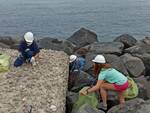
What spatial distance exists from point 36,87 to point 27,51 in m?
1.41

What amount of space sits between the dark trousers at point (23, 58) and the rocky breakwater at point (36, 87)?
0.13 metres

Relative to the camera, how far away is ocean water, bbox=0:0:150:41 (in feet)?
105

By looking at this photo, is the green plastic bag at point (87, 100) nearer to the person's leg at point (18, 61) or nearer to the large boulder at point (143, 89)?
the large boulder at point (143, 89)

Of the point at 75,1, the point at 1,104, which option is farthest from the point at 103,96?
the point at 75,1

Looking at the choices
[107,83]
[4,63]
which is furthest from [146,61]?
[4,63]

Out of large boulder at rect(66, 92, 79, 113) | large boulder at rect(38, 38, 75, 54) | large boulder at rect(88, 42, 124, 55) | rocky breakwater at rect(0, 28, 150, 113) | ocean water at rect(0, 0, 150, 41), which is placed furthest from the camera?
ocean water at rect(0, 0, 150, 41)

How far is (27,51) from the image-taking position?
11.4 meters

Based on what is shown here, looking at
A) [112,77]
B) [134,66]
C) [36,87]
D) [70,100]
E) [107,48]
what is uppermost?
[112,77]

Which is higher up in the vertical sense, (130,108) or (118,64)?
(130,108)

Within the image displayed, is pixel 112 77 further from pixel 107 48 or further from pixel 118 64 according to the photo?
pixel 107 48

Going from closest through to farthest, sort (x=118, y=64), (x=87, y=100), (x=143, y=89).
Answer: (x=87, y=100) → (x=143, y=89) → (x=118, y=64)

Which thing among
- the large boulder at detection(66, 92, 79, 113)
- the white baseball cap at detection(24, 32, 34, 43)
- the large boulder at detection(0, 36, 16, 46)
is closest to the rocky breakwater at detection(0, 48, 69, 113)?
the large boulder at detection(66, 92, 79, 113)

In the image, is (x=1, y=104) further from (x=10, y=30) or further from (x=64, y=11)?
(x=64, y=11)

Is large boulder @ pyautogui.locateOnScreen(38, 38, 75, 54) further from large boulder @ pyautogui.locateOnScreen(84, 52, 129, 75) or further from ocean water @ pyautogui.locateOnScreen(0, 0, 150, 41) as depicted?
ocean water @ pyautogui.locateOnScreen(0, 0, 150, 41)
